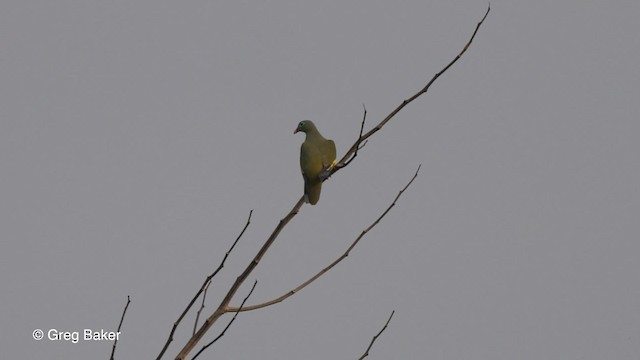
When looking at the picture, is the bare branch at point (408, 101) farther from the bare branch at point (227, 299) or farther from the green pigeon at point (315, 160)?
the green pigeon at point (315, 160)

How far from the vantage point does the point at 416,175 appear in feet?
11.7

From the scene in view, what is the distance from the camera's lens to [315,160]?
5.95 metres

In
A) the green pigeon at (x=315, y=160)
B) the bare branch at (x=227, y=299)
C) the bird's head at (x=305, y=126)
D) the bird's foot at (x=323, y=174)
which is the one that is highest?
the bird's head at (x=305, y=126)

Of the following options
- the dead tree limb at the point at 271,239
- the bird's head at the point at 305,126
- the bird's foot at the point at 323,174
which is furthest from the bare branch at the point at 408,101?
the bird's head at the point at 305,126

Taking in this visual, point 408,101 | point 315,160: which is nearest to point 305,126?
point 315,160

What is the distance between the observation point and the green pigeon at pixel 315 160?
5.77 metres

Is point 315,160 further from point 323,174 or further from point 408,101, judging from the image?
point 408,101

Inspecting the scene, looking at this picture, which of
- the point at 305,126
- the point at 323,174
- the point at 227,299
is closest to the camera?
the point at 227,299

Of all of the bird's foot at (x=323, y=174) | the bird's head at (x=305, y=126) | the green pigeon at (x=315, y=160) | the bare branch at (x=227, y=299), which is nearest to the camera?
the bare branch at (x=227, y=299)

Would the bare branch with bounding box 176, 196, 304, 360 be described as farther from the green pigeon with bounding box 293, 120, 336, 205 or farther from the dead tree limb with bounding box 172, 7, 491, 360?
the green pigeon with bounding box 293, 120, 336, 205

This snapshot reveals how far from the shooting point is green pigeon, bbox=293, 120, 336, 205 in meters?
5.77

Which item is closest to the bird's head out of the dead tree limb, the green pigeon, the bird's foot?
the green pigeon

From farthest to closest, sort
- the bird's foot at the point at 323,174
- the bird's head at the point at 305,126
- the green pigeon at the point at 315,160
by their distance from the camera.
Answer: the bird's head at the point at 305,126
the green pigeon at the point at 315,160
the bird's foot at the point at 323,174

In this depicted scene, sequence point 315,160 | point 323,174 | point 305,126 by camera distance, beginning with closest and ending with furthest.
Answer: point 323,174, point 315,160, point 305,126
